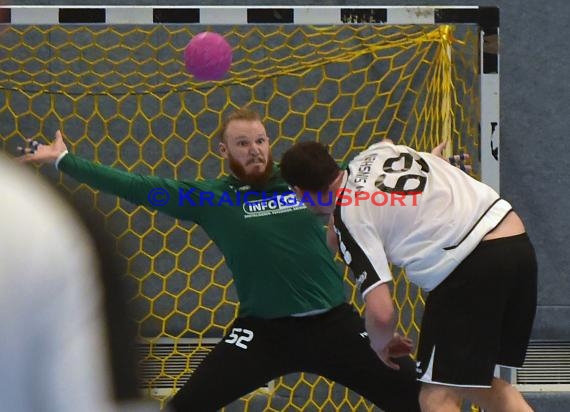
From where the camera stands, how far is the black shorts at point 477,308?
8.85 feet

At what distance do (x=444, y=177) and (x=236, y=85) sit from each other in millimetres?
1573

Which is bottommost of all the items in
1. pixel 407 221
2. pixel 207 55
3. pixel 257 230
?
pixel 257 230

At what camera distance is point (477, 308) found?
2705mm

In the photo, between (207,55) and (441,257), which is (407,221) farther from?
(207,55)

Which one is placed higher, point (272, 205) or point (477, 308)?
point (272, 205)

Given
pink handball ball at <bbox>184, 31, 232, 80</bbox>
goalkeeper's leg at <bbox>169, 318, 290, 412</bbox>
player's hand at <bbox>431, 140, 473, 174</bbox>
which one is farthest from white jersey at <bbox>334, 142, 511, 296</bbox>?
pink handball ball at <bbox>184, 31, 232, 80</bbox>

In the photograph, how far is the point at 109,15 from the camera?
11.5 ft

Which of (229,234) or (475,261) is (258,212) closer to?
(229,234)

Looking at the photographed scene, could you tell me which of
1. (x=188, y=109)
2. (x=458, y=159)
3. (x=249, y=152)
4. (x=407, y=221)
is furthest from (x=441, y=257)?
(x=188, y=109)

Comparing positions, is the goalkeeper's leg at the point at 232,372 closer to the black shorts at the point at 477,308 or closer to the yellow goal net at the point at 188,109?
the black shorts at the point at 477,308

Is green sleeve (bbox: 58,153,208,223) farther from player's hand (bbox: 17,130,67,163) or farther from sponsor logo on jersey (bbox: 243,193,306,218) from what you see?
sponsor logo on jersey (bbox: 243,193,306,218)

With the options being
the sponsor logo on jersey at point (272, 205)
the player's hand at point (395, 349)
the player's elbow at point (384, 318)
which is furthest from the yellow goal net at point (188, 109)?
the player's elbow at point (384, 318)

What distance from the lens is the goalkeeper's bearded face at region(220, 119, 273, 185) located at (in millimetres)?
3254

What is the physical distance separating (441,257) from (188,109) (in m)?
1.79
